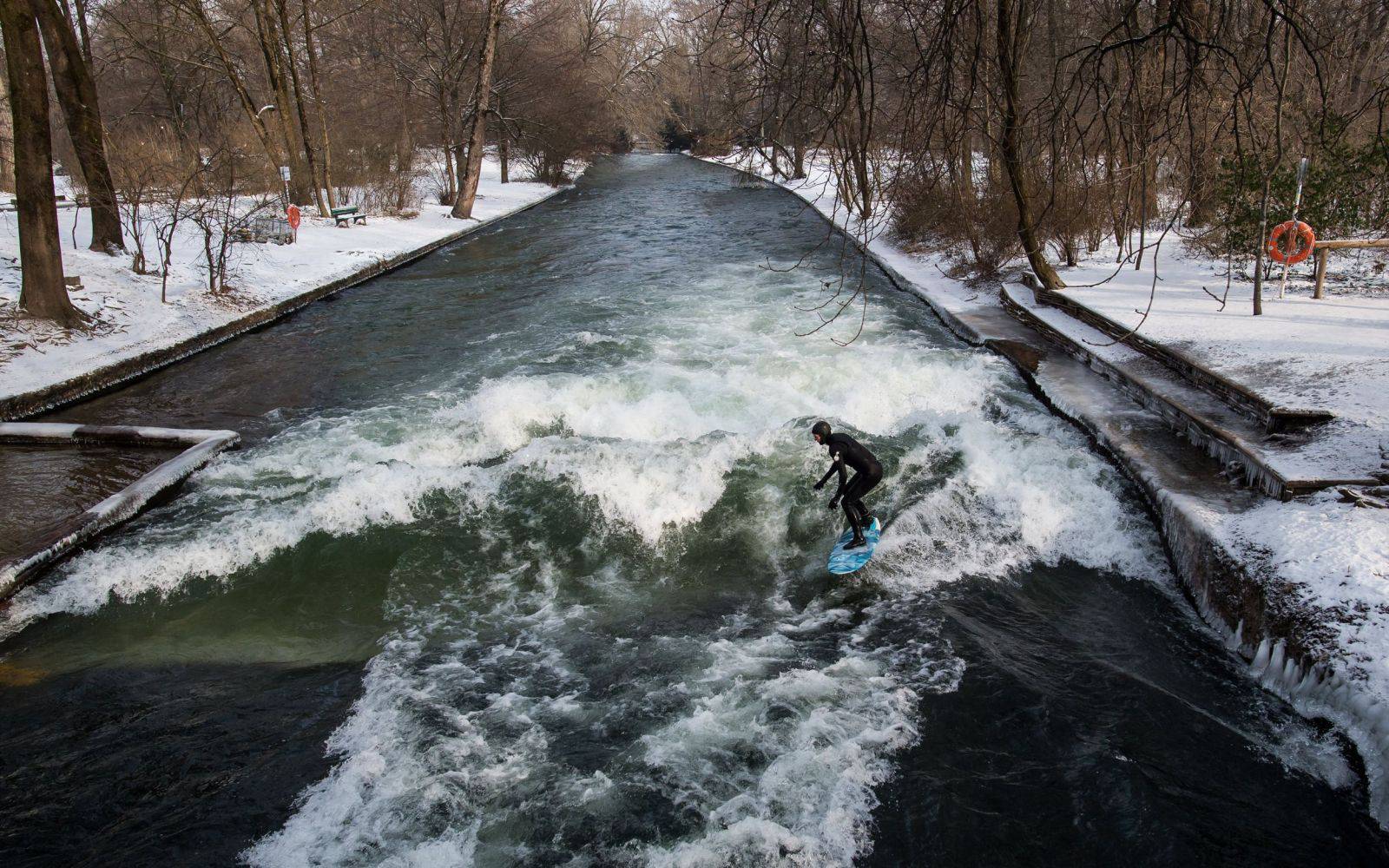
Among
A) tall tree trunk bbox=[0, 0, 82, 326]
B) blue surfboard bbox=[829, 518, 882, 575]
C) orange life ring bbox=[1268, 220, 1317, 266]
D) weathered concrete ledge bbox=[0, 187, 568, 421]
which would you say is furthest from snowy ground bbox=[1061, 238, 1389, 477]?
tall tree trunk bbox=[0, 0, 82, 326]

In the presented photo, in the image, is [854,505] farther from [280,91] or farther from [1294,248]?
[280,91]

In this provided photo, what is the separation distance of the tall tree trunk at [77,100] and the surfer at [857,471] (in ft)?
47.8

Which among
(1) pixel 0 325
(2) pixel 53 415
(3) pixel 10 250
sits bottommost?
(2) pixel 53 415

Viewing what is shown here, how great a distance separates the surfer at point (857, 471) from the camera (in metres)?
7.11

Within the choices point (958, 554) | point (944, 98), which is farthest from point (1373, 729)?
point (944, 98)

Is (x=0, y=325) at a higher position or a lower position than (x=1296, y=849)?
higher

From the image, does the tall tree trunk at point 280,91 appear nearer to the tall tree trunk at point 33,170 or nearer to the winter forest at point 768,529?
the winter forest at point 768,529

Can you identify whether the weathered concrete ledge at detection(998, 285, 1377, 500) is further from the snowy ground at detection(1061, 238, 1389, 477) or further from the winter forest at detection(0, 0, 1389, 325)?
the winter forest at detection(0, 0, 1389, 325)

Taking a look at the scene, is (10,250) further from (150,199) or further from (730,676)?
(730,676)

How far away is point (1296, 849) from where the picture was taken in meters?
4.53

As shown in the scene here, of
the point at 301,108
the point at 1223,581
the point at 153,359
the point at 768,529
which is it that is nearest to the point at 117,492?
the point at 153,359

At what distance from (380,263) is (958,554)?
1814 cm

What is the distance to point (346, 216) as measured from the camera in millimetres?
25953

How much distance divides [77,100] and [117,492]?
35.3 feet
